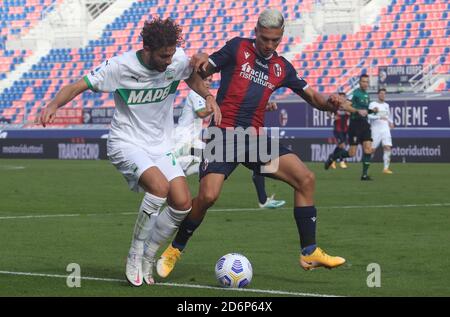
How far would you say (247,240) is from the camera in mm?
12156

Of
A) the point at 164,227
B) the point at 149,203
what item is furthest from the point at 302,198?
the point at 149,203

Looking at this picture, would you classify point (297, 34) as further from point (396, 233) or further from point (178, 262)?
point (178, 262)

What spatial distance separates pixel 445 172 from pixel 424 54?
11769mm

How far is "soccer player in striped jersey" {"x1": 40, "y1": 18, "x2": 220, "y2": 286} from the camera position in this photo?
8734 mm

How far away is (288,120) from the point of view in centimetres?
3750

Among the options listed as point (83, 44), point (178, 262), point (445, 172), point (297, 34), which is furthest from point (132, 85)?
point (83, 44)

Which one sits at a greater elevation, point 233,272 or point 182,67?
point 182,67

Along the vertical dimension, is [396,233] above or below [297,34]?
below

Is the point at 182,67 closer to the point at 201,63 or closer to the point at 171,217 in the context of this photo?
the point at 201,63

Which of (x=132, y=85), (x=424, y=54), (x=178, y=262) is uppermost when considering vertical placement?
(x=424, y=54)

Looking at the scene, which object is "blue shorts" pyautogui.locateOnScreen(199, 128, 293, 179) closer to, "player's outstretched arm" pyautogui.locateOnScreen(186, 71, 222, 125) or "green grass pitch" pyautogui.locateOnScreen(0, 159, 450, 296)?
"player's outstretched arm" pyautogui.locateOnScreen(186, 71, 222, 125)

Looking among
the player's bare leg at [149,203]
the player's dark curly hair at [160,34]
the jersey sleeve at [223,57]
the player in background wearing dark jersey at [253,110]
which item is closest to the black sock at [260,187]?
the player in background wearing dark jersey at [253,110]

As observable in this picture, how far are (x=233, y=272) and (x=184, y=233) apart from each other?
3.68ft
